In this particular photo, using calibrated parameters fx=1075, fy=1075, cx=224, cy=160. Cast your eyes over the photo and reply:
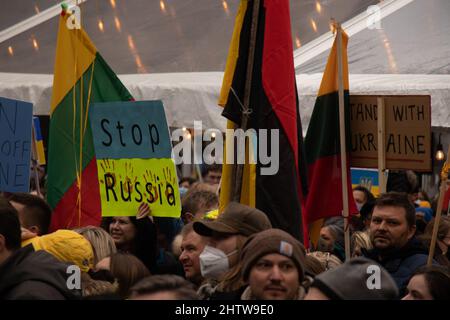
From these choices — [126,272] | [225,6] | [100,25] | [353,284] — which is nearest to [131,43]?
[100,25]

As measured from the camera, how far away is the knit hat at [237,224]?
18.5 ft

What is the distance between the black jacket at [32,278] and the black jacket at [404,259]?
2.41m

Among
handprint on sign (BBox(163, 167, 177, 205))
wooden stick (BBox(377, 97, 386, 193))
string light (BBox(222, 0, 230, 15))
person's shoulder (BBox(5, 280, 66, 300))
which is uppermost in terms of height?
string light (BBox(222, 0, 230, 15))

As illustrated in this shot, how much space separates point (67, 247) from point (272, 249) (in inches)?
63.0

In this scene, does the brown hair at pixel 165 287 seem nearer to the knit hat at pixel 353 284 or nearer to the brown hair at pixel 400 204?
the knit hat at pixel 353 284

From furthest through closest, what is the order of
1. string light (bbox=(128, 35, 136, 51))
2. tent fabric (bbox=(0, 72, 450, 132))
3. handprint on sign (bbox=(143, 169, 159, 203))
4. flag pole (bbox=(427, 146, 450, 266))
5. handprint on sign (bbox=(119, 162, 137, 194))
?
string light (bbox=(128, 35, 136, 51)) < tent fabric (bbox=(0, 72, 450, 132)) < handprint on sign (bbox=(119, 162, 137, 194)) < handprint on sign (bbox=(143, 169, 159, 203)) < flag pole (bbox=(427, 146, 450, 266))

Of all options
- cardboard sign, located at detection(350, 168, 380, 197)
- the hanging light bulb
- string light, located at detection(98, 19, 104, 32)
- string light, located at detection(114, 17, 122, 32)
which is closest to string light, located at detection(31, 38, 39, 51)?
string light, located at detection(98, 19, 104, 32)

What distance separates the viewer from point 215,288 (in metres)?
5.28

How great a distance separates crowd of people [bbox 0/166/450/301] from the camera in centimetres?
437

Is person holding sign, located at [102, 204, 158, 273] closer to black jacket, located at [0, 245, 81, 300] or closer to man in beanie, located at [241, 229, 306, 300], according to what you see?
black jacket, located at [0, 245, 81, 300]

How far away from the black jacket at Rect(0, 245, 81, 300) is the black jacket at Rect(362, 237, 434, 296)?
2.41 m

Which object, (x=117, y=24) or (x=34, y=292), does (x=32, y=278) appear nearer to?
(x=34, y=292)

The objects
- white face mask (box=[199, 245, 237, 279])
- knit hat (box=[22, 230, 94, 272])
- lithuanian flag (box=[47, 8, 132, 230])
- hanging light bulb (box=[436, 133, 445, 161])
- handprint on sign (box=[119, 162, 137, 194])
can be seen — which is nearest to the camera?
white face mask (box=[199, 245, 237, 279])

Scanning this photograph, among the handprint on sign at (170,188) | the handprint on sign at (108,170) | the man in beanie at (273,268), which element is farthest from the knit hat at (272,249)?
the handprint on sign at (108,170)
